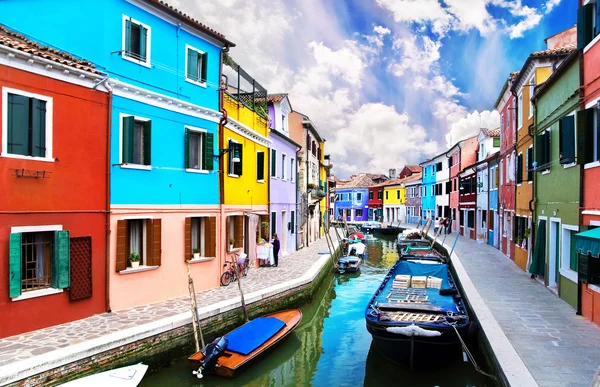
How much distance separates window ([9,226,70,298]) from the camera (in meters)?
9.69

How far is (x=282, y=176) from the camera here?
23.9m

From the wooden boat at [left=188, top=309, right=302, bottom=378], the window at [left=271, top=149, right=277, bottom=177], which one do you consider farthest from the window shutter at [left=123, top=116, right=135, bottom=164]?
the window at [left=271, top=149, right=277, bottom=177]

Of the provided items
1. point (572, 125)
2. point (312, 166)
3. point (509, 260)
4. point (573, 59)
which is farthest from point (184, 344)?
point (312, 166)

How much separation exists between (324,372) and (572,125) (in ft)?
28.3

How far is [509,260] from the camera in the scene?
21578 millimetres

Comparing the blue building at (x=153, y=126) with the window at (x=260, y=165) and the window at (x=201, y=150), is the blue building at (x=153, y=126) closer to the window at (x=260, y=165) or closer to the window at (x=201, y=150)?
the window at (x=201, y=150)

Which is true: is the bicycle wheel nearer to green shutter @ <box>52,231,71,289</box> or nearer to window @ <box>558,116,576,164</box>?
green shutter @ <box>52,231,71,289</box>

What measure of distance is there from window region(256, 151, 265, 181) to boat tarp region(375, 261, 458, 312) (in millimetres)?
7077

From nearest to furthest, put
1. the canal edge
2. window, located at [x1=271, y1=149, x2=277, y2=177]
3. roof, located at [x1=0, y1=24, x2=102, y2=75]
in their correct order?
the canal edge
roof, located at [x1=0, y1=24, x2=102, y2=75]
window, located at [x1=271, y1=149, x2=277, y2=177]

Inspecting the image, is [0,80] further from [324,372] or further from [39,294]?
[324,372]

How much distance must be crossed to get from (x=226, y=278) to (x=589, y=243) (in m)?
10.8

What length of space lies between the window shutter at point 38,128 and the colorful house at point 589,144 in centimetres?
1232

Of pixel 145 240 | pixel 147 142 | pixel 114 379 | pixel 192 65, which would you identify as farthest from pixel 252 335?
pixel 192 65

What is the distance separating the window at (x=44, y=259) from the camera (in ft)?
31.8
